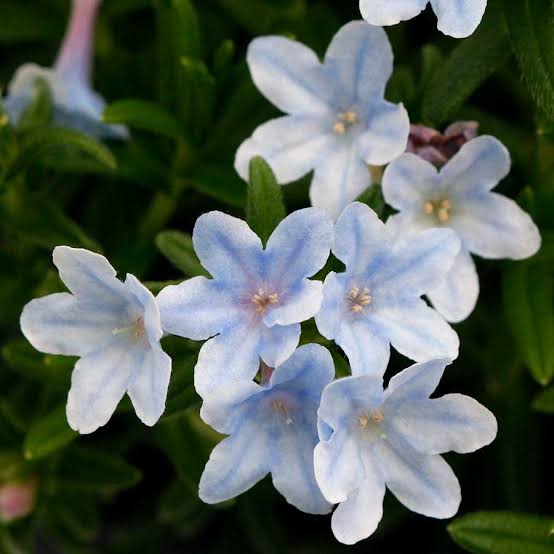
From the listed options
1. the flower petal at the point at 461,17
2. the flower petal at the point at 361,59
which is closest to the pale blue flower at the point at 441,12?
the flower petal at the point at 461,17

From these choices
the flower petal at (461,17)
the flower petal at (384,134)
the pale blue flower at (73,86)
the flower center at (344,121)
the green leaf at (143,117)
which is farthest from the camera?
the pale blue flower at (73,86)

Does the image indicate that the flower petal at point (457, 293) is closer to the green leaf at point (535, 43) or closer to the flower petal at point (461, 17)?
the green leaf at point (535, 43)

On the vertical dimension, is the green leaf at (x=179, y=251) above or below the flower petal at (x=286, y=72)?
Result: below

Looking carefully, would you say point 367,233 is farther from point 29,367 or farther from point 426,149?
point 29,367

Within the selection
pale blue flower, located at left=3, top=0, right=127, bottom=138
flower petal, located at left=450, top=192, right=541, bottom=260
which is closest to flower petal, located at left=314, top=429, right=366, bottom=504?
flower petal, located at left=450, top=192, right=541, bottom=260

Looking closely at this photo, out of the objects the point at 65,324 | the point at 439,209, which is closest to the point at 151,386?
the point at 65,324

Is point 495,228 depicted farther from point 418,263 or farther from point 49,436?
point 49,436
